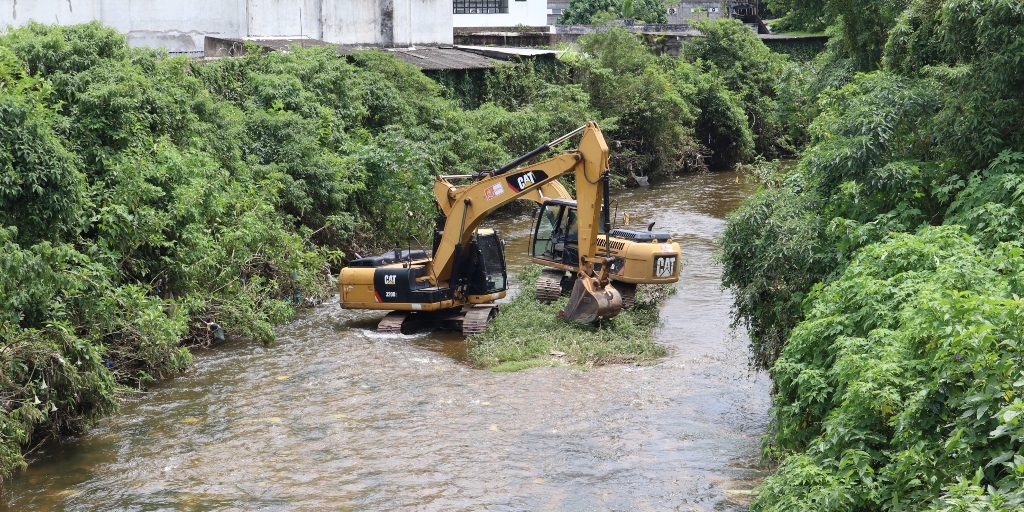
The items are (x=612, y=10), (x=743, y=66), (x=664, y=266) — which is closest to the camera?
(x=664, y=266)

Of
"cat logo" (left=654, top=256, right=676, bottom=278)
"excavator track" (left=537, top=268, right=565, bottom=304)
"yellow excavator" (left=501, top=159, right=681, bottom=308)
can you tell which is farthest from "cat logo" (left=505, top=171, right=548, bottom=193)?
"cat logo" (left=654, top=256, right=676, bottom=278)

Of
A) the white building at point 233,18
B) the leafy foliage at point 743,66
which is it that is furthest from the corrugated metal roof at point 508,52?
the leafy foliage at point 743,66

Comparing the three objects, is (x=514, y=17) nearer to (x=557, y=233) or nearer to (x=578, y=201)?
(x=557, y=233)

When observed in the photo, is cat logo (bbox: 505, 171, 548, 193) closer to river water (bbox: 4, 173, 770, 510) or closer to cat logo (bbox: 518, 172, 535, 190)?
cat logo (bbox: 518, 172, 535, 190)

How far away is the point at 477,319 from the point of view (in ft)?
57.8

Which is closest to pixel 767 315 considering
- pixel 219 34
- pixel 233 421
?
pixel 233 421

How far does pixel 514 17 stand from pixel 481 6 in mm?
1745

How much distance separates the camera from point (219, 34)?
32312mm

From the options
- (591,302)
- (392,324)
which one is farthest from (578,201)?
(392,324)

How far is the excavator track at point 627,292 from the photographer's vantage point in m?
18.8

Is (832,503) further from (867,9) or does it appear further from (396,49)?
(396,49)

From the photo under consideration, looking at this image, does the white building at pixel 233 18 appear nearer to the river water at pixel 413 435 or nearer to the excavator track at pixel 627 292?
the river water at pixel 413 435

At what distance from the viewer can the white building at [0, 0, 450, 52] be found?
29.0m

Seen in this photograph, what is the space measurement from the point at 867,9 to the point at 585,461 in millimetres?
10634
